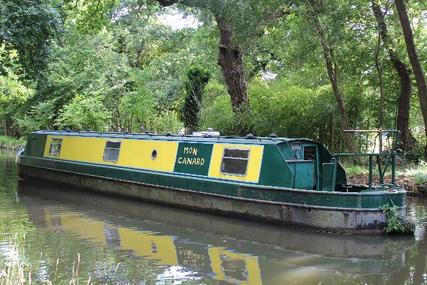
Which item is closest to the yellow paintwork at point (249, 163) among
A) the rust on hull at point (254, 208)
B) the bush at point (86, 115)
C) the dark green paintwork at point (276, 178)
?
the dark green paintwork at point (276, 178)

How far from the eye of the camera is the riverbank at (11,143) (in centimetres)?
3382

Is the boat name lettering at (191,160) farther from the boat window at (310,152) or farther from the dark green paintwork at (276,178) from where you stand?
the boat window at (310,152)

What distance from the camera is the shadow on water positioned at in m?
7.28

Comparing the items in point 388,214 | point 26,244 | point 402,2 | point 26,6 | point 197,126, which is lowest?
point 26,244

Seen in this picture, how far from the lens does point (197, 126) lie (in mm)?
19812

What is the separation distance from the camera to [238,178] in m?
10.9

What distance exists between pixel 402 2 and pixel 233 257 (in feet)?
25.0

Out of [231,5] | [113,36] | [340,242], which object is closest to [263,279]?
[340,242]

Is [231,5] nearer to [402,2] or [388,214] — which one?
[402,2]

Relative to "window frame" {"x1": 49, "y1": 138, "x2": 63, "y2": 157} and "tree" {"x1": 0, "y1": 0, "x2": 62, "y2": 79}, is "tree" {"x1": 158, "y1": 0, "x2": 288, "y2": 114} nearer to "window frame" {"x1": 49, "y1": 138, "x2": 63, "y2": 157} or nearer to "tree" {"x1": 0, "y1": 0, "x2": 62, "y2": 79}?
"tree" {"x1": 0, "y1": 0, "x2": 62, "y2": 79}

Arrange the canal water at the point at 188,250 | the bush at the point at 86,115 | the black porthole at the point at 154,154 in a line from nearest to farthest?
the canal water at the point at 188,250 < the black porthole at the point at 154,154 < the bush at the point at 86,115

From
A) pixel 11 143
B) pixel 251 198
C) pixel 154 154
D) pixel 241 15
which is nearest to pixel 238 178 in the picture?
pixel 251 198

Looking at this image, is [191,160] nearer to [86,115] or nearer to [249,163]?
[249,163]

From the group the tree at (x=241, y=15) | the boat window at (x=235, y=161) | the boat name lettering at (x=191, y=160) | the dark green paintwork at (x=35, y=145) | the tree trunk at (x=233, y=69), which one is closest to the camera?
the boat window at (x=235, y=161)
